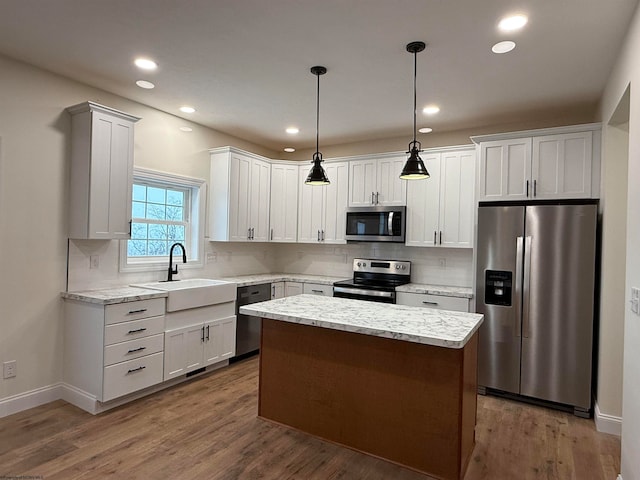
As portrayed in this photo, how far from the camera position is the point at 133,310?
3.17 m

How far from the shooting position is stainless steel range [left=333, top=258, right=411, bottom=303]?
4.23 m

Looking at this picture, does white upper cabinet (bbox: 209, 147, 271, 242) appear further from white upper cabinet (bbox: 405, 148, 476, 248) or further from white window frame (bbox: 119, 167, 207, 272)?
white upper cabinet (bbox: 405, 148, 476, 248)

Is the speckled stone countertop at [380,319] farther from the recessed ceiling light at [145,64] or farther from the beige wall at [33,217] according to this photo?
the recessed ceiling light at [145,64]

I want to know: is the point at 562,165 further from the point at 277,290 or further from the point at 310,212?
the point at 277,290

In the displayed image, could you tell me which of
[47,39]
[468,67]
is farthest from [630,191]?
[47,39]

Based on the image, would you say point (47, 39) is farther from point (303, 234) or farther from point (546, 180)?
point (546, 180)

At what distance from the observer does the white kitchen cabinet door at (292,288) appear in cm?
487

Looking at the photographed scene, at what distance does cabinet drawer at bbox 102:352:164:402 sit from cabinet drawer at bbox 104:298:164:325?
35cm

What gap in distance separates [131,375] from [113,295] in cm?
68

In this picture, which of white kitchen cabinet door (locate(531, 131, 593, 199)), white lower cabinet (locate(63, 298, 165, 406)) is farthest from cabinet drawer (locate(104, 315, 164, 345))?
white kitchen cabinet door (locate(531, 131, 593, 199))

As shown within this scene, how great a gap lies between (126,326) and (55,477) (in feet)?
3.77

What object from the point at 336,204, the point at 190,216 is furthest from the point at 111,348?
the point at 336,204

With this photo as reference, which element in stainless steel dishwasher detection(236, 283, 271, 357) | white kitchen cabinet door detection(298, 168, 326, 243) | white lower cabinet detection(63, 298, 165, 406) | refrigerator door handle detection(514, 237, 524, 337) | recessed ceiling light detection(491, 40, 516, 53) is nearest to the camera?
recessed ceiling light detection(491, 40, 516, 53)

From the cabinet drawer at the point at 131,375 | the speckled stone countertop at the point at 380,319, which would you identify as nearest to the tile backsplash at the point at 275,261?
the cabinet drawer at the point at 131,375
